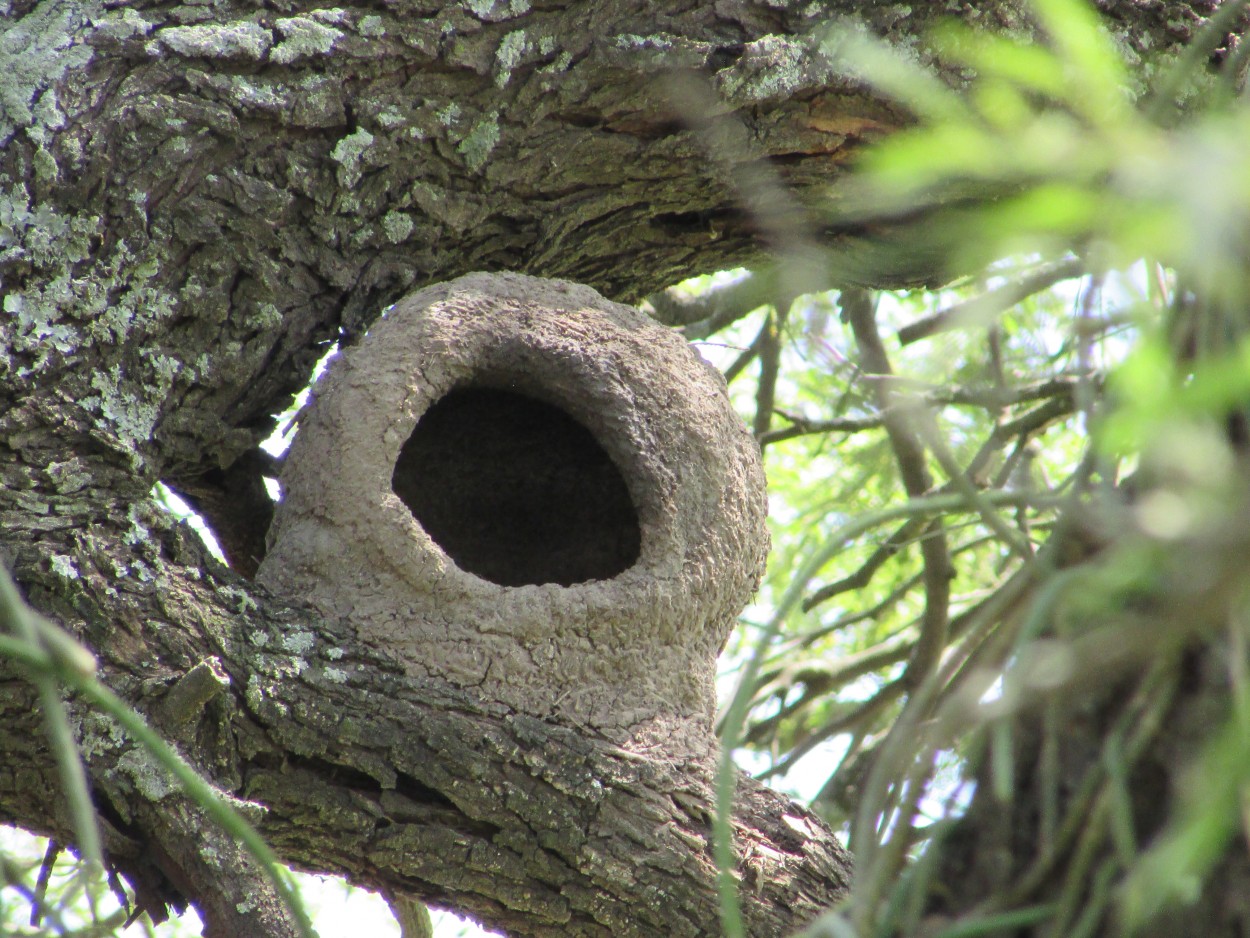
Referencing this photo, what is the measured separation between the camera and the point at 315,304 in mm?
2709

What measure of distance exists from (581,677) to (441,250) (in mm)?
1044

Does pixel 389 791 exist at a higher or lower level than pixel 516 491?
lower

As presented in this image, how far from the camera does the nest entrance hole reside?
3584mm

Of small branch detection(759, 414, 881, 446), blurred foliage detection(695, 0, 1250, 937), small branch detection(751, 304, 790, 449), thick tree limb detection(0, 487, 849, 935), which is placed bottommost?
blurred foliage detection(695, 0, 1250, 937)

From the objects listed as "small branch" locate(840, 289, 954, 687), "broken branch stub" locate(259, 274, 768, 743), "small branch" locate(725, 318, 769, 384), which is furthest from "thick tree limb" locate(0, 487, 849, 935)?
"small branch" locate(725, 318, 769, 384)

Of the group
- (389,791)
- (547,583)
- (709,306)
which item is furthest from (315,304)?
(709,306)

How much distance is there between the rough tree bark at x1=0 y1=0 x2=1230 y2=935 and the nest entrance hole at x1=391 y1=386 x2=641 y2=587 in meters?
0.65

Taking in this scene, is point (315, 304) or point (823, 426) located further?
point (823, 426)

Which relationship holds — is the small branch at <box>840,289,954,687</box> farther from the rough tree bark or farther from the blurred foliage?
the blurred foliage

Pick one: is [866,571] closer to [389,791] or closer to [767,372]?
[767,372]

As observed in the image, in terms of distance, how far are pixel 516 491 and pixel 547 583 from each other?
82 centimetres

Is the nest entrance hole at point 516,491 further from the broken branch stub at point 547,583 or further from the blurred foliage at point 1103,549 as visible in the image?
the blurred foliage at point 1103,549

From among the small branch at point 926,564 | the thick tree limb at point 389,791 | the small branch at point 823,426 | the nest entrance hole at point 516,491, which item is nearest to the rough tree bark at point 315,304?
the thick tree limb at point 389,791

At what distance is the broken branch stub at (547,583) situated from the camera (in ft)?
8.16
